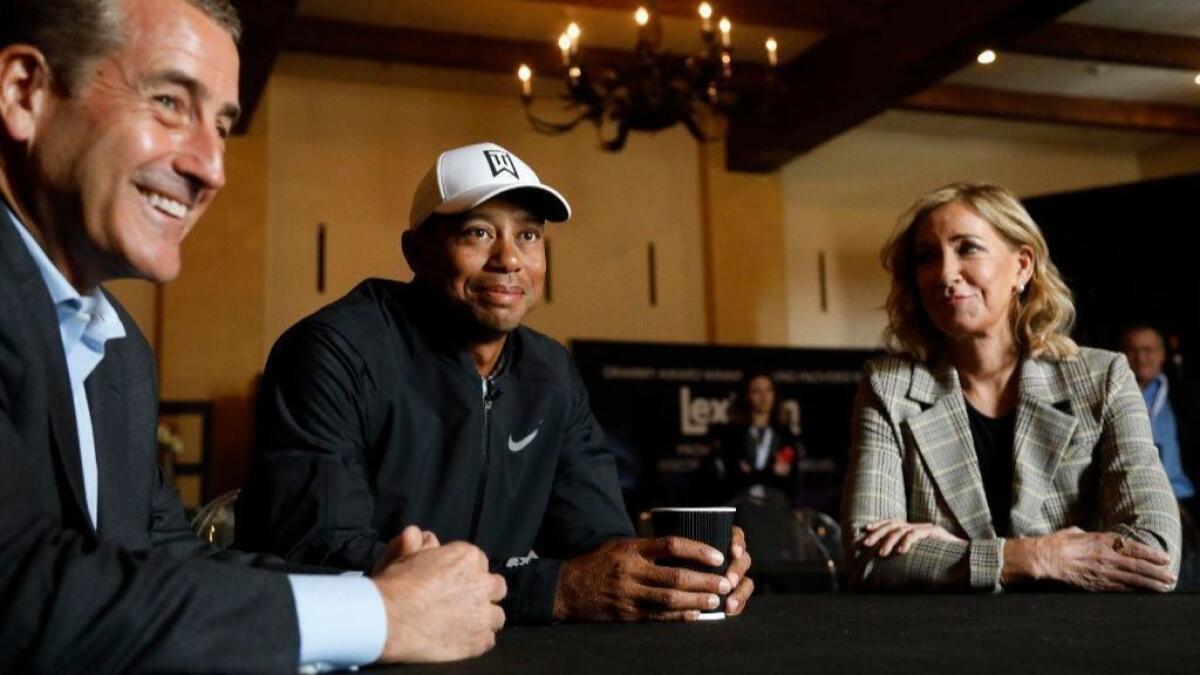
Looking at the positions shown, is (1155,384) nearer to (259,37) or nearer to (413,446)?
(259,37)

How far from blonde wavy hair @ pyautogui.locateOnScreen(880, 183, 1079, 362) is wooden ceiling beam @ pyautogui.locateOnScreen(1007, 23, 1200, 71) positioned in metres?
5.49

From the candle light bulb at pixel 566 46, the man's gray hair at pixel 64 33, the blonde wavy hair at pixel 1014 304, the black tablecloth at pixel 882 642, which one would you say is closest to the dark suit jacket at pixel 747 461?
the candle light bulb at pixel 566 46

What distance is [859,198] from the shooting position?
1042 centimetres

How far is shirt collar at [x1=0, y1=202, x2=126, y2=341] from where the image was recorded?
1273 mm

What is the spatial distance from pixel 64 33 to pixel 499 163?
3.12ft

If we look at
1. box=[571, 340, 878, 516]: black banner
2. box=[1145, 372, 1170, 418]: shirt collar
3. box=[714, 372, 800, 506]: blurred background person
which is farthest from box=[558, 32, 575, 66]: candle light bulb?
box=[1145, 372, 1170, 418]: shirt collar

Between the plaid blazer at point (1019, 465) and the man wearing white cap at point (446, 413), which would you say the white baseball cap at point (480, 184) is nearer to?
the man wearing white cap at point (446, 413)

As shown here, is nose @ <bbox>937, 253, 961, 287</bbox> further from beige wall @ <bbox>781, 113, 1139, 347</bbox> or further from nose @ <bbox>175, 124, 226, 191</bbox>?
beige wall @ <bbox>781, 113, 1139, 347</bbox>

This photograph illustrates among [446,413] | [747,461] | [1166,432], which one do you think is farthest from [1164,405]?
[446,413]

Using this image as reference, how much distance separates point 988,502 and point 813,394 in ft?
22.5

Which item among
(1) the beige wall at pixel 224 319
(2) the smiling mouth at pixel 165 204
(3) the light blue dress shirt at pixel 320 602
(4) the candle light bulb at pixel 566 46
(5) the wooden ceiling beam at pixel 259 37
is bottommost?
(3) the light blue dress shirt at pixel 320 602

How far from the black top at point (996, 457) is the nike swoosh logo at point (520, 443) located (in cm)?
93

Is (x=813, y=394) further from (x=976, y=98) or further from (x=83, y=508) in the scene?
(x=83, y=508)

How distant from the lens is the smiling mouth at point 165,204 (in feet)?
4.25
